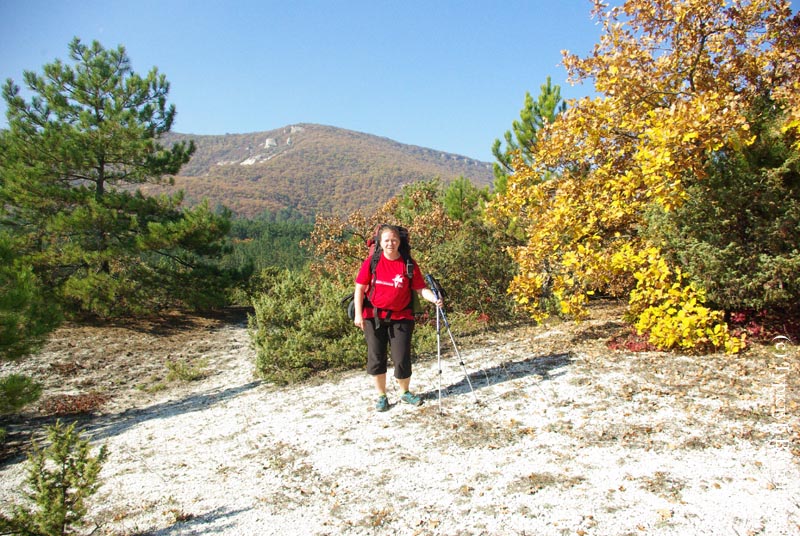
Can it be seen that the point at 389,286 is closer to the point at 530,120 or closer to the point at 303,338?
the point at 303,338

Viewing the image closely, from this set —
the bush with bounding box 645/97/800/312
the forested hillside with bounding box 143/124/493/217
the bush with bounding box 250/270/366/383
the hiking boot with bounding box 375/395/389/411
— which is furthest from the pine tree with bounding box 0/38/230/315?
the forested hillside with bounding box 143/124/493/217

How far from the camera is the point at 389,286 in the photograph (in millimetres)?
4754

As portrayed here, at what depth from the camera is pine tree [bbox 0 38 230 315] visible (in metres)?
13.7

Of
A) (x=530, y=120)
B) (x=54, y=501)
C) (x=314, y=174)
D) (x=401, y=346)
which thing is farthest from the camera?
(x=314, y=174)

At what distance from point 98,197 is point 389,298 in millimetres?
13211

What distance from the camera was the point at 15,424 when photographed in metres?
7.22

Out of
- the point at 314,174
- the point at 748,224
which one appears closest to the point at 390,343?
the point at 748,224

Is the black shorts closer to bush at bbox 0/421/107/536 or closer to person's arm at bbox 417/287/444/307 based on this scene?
person's arm at bbox 417/287/444/307

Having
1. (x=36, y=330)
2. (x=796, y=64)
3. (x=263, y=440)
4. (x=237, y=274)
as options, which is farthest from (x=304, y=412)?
(x=237, y=274)

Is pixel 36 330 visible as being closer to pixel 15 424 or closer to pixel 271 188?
pixel 15 424

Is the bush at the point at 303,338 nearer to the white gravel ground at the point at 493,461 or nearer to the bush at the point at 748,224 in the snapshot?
the white gravel ground at the point at 493,461

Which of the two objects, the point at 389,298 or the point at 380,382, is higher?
the point at 389,298

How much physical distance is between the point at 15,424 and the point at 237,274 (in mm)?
9600

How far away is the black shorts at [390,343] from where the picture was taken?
4836 mm
